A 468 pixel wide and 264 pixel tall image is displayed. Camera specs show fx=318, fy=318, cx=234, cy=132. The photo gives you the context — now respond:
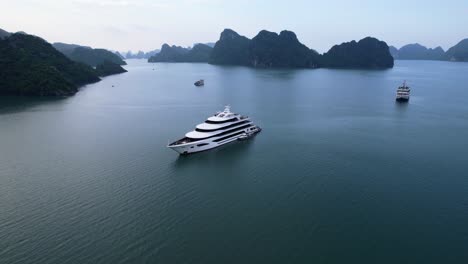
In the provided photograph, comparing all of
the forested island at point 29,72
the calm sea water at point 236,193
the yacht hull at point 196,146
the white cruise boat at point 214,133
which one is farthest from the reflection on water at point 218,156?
the forested island at point 29,72

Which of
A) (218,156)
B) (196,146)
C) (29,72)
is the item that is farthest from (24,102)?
(218,156)

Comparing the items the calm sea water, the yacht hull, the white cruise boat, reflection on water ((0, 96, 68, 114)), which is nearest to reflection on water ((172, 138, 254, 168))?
the calm sea water

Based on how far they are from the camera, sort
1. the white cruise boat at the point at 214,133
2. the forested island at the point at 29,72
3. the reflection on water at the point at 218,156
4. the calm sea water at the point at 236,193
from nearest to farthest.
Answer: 1. the calm sea water at the point at 236,193
2. the reflection on water at the point at 218,156
3. the white cruise boat at the point at 214,133
4. the forested island at the point at 29,72

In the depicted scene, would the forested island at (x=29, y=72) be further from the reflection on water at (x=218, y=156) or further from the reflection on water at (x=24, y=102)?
the reflection on water at (x=218, y=156)

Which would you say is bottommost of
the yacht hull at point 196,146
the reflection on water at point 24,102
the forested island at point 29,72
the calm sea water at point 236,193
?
the calm sea water at point 236,193

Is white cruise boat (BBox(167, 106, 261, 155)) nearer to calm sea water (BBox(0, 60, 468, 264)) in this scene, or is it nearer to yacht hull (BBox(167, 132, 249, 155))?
yacht hull (BBox(167, 132, 249, 155))

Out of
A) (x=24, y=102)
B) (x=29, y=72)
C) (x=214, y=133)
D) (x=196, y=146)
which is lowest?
(x=196, y=146)

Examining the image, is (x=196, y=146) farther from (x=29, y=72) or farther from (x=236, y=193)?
(x=29, y=72)

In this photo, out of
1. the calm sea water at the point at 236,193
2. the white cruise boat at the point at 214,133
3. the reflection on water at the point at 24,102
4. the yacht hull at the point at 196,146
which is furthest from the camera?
the reflection on water at the point at 24,102
